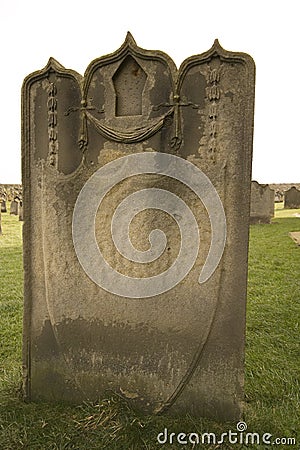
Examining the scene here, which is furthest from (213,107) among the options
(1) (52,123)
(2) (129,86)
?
(1) (52,123)

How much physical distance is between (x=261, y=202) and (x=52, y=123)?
34.5 feet

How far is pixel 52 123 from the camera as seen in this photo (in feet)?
8.70

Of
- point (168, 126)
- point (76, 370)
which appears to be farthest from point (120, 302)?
point (168, 126)

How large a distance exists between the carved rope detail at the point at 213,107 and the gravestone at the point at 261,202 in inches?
384

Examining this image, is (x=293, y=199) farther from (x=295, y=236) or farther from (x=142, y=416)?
(x=142, y=416)

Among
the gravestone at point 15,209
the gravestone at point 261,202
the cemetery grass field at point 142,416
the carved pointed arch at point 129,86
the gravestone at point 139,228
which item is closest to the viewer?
the cemetery grass field at point 142,416

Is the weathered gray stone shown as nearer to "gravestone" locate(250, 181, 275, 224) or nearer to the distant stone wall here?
"gravestone" locate(250, 181, 275, 224)

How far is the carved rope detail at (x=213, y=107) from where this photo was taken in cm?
239

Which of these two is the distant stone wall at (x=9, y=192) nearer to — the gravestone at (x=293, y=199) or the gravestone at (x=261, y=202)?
the gravestone at (x=293, y=199)

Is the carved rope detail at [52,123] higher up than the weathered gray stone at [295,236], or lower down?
higher up

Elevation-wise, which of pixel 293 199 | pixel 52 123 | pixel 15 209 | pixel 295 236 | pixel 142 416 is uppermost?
pixel 52 123

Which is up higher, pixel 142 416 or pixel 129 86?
pixel 129 86

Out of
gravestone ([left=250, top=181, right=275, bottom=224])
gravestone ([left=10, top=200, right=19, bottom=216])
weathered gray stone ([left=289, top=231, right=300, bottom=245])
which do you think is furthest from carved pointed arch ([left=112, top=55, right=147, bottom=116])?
gravestone ([left=10, top=200, right=19, bottom=216])

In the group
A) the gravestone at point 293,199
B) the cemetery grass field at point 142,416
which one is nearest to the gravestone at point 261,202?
the gravestone at point 293,199
